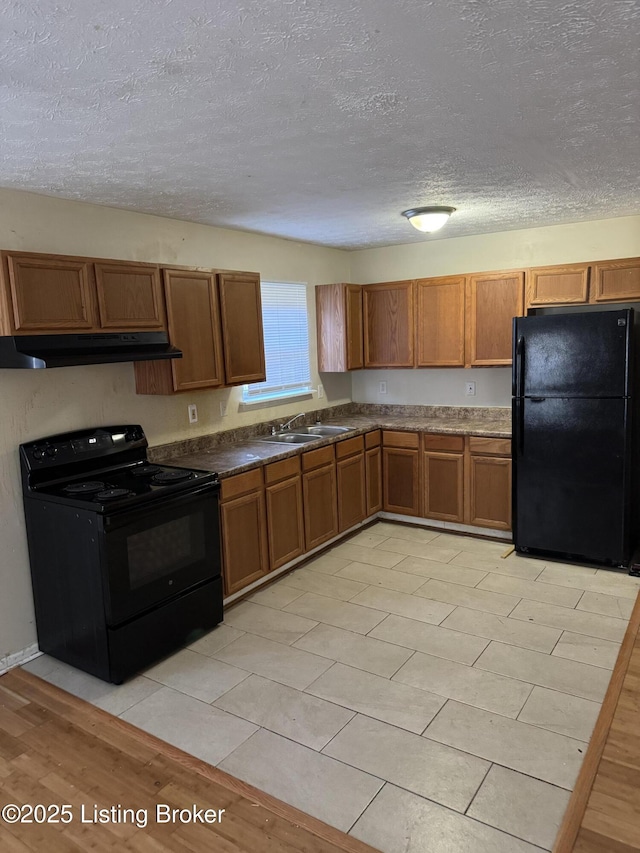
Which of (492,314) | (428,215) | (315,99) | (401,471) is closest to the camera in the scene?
(315,99)

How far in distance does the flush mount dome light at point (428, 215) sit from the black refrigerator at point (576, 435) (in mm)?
875

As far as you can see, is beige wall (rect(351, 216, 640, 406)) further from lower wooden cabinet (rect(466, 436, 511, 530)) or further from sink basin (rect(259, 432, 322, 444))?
sink basin (rect(259, 432, 322, 444))

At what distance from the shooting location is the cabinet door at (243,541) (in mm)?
3520

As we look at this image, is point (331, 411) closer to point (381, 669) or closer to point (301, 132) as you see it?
point (381, 669)

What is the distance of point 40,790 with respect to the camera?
7.17ft

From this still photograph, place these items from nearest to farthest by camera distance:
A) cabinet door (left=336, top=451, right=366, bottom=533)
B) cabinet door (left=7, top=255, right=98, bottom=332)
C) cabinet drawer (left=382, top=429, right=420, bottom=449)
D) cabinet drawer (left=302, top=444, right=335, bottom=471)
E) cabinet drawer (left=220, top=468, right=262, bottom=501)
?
cabinet door (left=7, top=255, right=98, bottom=332)
cabinet drawer (left=220, top=468, right=262, bottom=501)
cabinet drawer (left=302, top=444, right=335, bottom=471)
cabinet door (left=336, top=451, right=366, bottom=533)
cabinet drawer (left=382, top=429, right=420, bottom=449)

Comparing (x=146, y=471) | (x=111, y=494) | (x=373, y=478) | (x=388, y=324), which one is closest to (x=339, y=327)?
(x=388, y=324)

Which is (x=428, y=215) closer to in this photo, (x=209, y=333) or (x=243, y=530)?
(x=209, y=333)

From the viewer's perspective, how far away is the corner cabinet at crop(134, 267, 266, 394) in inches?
137

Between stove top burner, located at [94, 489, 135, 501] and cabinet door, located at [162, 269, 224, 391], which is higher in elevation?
cabinet door, located at [162, 269, 224, 391]

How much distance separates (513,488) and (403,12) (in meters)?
3.37

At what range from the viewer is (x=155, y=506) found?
114 inches

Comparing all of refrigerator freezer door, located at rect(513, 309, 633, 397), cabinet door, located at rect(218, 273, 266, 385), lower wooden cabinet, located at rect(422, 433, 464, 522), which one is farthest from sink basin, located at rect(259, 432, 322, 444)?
refrigerator freezer door, located at rect(513, 309, 633, 397)

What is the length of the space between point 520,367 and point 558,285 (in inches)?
30.7
